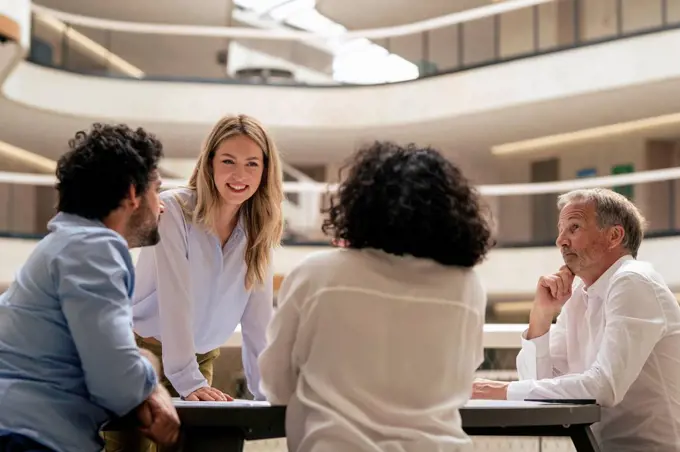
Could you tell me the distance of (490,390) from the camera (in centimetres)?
278

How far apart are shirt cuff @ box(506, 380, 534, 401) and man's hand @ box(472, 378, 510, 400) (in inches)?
1.2

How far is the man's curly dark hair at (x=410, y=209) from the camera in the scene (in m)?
1.99

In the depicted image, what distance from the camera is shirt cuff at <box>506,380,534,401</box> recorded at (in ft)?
8.68

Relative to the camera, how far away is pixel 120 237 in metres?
2.06

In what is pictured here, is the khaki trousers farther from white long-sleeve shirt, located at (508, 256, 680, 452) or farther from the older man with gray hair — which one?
white long-sleeve shirt, located at (508, 256, 680, 452)

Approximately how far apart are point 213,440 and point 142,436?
0.57m

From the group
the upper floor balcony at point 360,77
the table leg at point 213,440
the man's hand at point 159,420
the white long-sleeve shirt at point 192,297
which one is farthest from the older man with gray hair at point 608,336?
the upper floor balcony at point 360,77

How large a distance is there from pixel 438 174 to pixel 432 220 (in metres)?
0.10

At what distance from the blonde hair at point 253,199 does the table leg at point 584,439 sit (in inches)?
43.7

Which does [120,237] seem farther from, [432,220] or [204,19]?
[204,19]

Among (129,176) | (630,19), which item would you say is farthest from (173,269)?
(630,19)

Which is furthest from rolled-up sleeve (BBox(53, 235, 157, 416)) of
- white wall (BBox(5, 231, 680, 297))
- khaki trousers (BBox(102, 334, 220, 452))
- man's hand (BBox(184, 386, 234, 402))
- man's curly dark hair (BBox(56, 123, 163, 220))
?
white wall (BBox(5, 231, 680, 297))

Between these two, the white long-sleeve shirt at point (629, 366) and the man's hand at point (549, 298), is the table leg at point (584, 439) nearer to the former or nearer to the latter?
the white long-sleeve shirt at point (629, 366)

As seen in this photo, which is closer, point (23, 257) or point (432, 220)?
point (432, 220)
